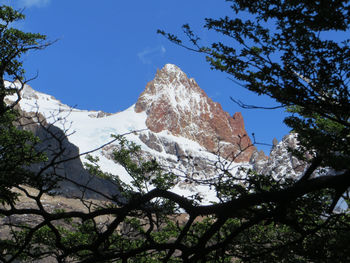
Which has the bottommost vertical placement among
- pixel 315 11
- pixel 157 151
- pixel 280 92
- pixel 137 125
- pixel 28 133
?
pixel 280 92

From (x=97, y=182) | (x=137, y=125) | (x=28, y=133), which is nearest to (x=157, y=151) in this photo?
(x=137, y=125)

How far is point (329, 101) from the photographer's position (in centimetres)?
427

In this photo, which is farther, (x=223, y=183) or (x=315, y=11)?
(x=223, y=183)

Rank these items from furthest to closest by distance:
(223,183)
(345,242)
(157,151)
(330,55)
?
(157,151)
(223,183)
(330,55)
(345,242)

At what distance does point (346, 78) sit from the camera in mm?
4102

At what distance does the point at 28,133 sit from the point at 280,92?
8.57 meters

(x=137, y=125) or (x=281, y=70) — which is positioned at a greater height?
(x=137, y=125)

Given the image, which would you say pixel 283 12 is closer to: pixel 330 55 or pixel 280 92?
pixel 330 55

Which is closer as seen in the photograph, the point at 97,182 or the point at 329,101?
the point at 329,101

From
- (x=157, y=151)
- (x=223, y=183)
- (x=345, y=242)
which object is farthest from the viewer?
(x=157, y=151)

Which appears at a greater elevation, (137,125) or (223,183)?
(137,125)

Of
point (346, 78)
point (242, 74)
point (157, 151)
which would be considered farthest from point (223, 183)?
point (157, 151)

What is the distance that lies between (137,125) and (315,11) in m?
185

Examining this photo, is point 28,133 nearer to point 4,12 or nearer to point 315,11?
point 4,12
